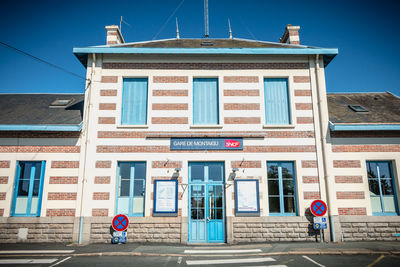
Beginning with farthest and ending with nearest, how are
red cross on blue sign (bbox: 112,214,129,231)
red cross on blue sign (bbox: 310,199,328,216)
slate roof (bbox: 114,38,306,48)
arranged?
slate roof (bbox: 114,38,306,48)
red cross on blue sign (bbox: 310,199,328,216)
red cross on blue sign (bbox: 112,214,129,231)

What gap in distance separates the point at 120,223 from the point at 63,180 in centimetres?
258

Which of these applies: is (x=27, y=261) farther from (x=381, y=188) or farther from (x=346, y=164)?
(x=381, y=188)

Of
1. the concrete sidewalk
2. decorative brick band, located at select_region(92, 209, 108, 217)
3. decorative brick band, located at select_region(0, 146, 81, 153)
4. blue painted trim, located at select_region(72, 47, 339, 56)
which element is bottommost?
the concrete sidewalk

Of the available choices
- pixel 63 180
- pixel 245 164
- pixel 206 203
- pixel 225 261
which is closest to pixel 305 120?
pixel 245 164

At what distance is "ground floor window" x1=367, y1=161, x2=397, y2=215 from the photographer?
9.78m

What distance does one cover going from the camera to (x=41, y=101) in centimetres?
1243

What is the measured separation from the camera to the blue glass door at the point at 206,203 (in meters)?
9.48

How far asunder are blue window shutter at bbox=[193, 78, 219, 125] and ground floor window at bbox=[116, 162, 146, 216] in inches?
109

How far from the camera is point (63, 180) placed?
9.56 meters

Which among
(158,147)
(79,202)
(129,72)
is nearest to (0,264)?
(79,202)

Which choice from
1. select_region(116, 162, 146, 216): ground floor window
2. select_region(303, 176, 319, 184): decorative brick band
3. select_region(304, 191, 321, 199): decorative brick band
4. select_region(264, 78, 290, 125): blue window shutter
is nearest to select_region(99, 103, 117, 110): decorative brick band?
select_region(116, 162, 146, 216): ground floor window

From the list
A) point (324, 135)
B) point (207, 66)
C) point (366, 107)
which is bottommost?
point (324, 135)

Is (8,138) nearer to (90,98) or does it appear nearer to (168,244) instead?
(90,98)

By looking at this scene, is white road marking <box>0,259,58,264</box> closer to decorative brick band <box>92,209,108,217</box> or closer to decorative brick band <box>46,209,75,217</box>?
decorative brick band <box>46,209,75,217</box>
